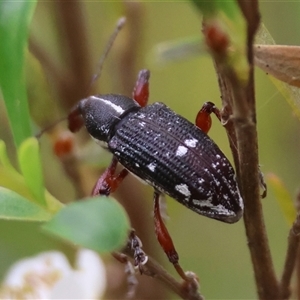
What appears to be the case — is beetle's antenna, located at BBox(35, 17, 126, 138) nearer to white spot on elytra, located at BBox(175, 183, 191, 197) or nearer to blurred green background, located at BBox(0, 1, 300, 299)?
blurred green background, located at BBox(0, 1, 300, 299)

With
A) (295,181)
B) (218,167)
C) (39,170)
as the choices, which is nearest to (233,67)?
(39,170)

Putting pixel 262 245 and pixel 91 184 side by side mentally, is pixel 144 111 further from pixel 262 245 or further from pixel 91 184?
pixel 262 245

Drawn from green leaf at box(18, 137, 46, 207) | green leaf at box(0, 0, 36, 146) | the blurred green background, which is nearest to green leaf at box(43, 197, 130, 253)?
green leaf at box(18, 137, 46, 207)

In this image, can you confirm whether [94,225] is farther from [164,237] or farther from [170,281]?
[164,237]

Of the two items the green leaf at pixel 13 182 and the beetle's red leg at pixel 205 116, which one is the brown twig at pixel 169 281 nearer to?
the green leaf at pixel 13 182

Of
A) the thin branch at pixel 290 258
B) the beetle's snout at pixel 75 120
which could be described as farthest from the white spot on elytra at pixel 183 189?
the beetle's snout at pixel 75 120

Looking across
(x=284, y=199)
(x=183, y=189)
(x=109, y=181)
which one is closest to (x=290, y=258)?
(x=284, y=199)
